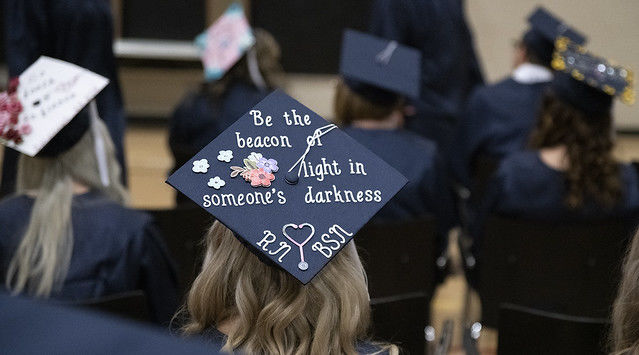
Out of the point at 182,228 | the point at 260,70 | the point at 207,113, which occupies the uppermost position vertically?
the point at 182,228

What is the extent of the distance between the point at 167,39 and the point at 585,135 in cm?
589

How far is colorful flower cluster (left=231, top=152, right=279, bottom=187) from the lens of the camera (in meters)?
1.67

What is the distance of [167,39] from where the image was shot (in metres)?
8.57

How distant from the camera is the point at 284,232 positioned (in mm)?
1609

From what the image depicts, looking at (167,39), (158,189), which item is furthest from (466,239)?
(167,39)

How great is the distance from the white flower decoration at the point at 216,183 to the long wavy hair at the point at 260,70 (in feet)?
9.37

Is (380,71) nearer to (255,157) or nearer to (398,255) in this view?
(398,255)

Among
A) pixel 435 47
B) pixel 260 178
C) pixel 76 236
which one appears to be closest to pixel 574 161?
pixel 76 236

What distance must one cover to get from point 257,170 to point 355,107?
6.58 feet

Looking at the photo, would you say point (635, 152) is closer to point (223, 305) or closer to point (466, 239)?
point (466, 239)

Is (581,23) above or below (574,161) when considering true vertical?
below

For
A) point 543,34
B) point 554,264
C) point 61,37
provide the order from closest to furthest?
point 554,264, point 61,37, point 543,34

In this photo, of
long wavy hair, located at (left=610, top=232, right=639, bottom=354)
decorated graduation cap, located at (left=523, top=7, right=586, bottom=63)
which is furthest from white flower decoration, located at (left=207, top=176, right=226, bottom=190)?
decorated graduation cap, located at (left=523, top=7, right=586, bottom=63)

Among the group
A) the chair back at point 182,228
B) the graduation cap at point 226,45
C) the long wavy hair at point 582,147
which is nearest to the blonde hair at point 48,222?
the chair back at point 182,228
